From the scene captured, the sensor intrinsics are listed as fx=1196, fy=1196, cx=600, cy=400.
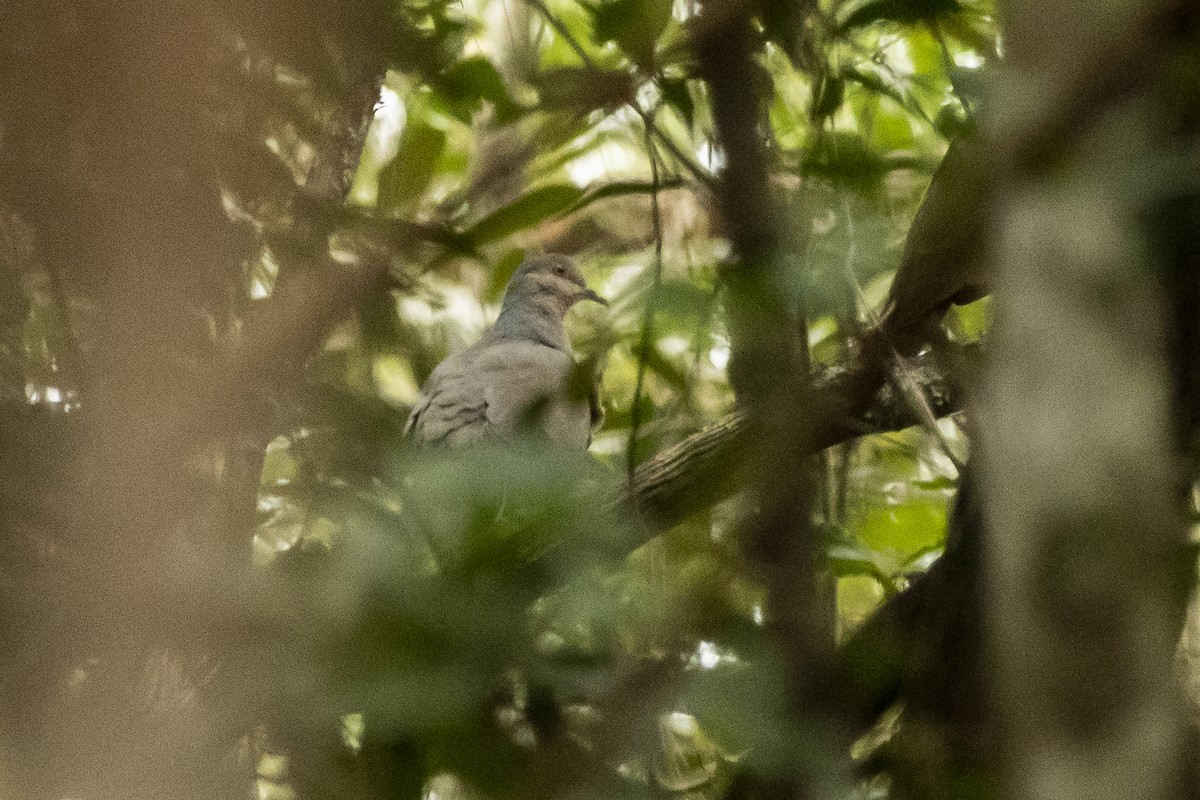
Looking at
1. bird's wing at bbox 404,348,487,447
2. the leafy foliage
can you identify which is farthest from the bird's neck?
the leafy foliage

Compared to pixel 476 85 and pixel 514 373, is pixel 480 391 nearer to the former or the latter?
pixel 514 373

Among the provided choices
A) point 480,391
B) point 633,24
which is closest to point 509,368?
point 480,391

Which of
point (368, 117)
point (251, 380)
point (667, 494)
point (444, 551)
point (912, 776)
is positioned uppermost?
point (368, 117)

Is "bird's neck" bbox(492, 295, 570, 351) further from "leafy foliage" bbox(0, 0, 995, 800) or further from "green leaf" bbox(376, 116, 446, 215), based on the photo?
"green leaf" bbox(376, 116, 446, 215)

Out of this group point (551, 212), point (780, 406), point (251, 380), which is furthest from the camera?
point (551, 212)

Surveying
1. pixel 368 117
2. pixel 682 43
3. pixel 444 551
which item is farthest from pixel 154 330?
pixel 368 117

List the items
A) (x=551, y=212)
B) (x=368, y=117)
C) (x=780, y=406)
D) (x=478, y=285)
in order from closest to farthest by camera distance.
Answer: (x=780, y=406) < (x=551, y=212) < (x=368, y=117) < (x=478, y=285)

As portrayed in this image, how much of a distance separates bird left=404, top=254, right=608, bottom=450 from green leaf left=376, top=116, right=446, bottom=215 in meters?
1.51

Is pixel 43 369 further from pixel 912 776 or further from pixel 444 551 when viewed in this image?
pixel 912 776

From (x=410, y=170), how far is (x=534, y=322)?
363 centimetres

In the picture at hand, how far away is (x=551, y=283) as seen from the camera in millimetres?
4512

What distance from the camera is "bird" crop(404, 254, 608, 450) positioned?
10.6ft

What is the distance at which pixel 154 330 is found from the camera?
648 mm

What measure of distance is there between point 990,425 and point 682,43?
312 millimetres
